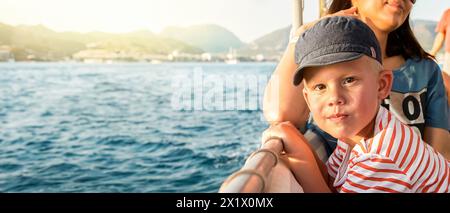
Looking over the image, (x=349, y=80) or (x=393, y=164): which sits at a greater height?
(x=349, y=80)

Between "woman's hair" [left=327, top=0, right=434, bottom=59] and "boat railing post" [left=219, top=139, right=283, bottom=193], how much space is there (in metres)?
0.40

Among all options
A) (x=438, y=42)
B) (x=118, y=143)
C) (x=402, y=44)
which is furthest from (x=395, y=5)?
(x=118, y=143)

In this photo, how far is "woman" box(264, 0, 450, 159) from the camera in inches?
29.4

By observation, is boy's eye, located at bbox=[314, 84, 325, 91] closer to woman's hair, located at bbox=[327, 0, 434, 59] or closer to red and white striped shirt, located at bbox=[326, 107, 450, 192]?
red and white striped shirt, located at bbox=[326, 107, 450, 192]

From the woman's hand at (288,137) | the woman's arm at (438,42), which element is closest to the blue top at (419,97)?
the woman's hand at (288,137)

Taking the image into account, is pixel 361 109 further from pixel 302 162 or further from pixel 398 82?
pixel 398 82

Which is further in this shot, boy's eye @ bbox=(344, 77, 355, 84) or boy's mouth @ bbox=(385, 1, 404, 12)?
boy's mouth @ bbox=(385, 1, 404, 12)

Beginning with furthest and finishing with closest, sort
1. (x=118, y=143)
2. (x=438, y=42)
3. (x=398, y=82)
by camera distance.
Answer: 1. (x=118, y=143)
2. (x=438, y=42)
3. (x=398, y=82)

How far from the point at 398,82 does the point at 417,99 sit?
52 millimetres

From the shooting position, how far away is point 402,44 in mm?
890

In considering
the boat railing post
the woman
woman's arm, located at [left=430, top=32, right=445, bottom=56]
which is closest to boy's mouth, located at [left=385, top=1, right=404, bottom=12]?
the woman
